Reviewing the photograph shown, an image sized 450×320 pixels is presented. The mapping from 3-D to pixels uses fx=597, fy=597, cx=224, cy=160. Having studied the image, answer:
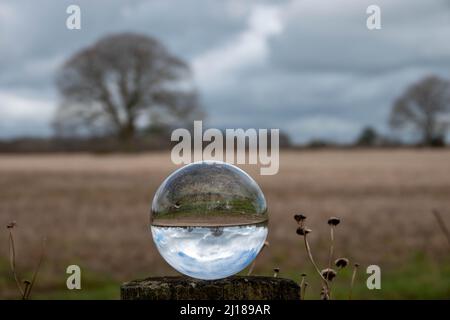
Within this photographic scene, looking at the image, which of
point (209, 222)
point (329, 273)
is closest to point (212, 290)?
point (209, 222)

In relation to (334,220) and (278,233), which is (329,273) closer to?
(334,220)

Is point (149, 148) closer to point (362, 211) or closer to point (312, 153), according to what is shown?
point (312, 153)

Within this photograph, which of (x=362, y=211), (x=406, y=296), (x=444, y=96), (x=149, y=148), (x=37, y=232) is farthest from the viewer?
(x=444, y=96)

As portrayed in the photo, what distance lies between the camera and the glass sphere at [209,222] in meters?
2.82

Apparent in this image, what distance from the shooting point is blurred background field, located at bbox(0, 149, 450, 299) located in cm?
1126

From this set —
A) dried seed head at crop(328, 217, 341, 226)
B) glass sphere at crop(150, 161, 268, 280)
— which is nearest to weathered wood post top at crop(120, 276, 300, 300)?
glass sphere at crop(150, 161, 268, 280)

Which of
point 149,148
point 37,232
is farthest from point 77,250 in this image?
point 149,148

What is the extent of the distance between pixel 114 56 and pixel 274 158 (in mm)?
17317

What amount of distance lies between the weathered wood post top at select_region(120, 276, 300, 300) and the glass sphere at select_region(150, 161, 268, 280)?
0.08 meters

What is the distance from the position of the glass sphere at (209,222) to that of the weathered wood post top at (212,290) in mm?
79

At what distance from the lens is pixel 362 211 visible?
61.4 ft

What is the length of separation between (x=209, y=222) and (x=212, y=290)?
1.05 ft
